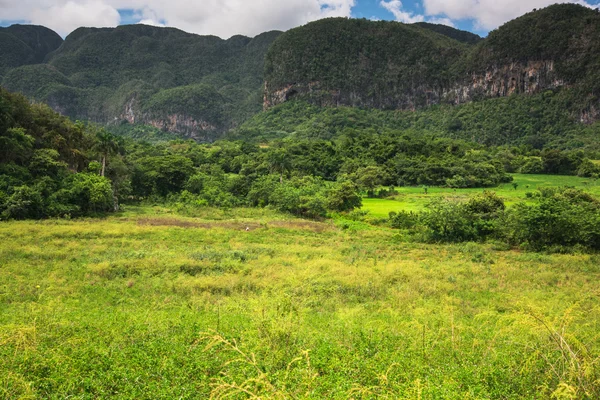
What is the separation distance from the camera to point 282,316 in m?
7.08

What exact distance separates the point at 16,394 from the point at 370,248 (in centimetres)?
1912

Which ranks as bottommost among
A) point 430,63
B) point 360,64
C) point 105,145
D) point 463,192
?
point 463,192

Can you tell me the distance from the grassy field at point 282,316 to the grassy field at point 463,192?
13.4m

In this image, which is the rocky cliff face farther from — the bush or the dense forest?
the bush

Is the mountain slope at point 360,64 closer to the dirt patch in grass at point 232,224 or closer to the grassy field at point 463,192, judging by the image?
the grassy field at point 463,192

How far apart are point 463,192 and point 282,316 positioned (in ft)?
152

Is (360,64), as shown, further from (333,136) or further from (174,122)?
(174,122)

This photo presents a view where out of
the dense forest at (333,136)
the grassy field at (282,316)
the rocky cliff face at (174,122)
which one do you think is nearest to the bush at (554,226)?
the dense forest at (333,136)

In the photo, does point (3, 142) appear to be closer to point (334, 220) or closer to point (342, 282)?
point (334, 220)

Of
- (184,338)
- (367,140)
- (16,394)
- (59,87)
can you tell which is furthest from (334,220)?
(59,87)

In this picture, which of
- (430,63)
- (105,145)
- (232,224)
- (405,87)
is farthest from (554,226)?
(430,63)

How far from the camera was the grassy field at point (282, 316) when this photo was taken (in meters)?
5.18

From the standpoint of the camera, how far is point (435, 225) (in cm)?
2572

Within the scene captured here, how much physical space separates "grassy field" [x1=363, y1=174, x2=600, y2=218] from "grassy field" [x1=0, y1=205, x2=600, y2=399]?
1343 cm
